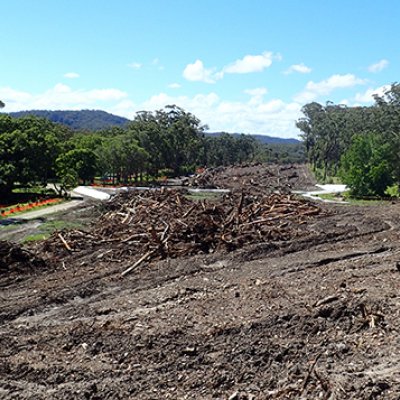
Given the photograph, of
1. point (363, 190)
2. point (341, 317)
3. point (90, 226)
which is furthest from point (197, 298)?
point (363, 190)

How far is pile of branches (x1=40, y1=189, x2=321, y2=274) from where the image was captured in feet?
57.7

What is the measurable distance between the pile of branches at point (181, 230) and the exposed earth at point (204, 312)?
0.25 feet

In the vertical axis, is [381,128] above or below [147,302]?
above

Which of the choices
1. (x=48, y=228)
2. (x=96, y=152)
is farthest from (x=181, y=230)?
(x=96, y=152)

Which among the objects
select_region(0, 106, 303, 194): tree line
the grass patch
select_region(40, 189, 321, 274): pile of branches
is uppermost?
select_region(0, 106, 303, 194): tree line

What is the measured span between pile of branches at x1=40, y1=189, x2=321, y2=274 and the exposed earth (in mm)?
75

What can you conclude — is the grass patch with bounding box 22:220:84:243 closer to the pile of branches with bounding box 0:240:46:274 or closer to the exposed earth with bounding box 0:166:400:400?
the exposed earth with bounding box 0:166:400:400

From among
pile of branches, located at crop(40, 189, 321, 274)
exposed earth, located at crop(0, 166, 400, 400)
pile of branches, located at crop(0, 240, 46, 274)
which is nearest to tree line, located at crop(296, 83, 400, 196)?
pile of branches, located at crop(40, 189, 321, 274)

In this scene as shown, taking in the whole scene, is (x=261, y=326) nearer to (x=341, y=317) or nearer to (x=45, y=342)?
(x=341, y=317)

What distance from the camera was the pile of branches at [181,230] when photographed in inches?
692

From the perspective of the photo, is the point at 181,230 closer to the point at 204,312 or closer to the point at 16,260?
the point at 16,260

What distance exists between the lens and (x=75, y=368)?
8.41m

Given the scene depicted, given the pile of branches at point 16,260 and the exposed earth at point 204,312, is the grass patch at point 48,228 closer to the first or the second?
the exposed earth at point 204,312

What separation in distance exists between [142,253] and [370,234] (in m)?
8.67
